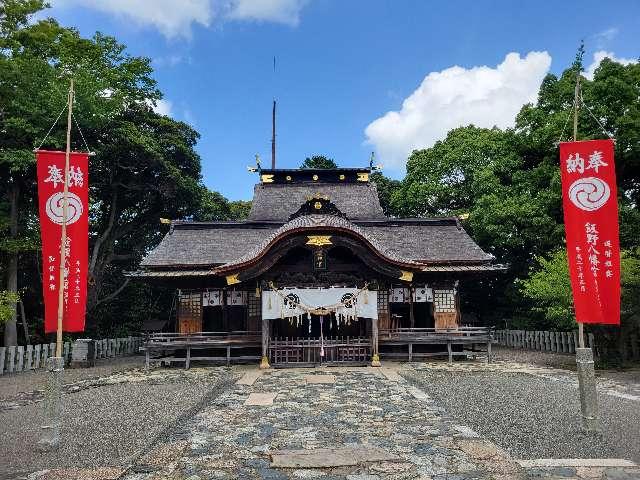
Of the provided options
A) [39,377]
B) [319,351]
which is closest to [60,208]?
[39,377]

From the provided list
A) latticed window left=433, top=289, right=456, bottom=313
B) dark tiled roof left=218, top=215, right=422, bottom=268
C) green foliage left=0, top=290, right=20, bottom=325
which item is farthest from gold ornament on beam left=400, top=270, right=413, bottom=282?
green foliage left=0, top=290, right=20, bottom=325

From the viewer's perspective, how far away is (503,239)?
26609mm

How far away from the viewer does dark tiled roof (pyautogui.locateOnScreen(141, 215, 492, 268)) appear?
754 inches

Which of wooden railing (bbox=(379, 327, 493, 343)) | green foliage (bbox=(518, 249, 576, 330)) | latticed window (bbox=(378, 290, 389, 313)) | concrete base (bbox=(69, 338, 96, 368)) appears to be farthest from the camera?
concrete base (bbox=(69, 338, 96, 368))

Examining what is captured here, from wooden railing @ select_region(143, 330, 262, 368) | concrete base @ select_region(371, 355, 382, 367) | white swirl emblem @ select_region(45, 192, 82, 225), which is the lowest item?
concrete base @ select_region(371, 355, 382, 367)

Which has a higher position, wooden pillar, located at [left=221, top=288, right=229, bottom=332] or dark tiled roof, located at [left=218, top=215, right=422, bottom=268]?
dark tiled roof, located at [left=218, top=215, right=422, bottom=268]

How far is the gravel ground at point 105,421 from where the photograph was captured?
6500 mm

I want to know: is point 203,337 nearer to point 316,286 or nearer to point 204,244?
point 204,244

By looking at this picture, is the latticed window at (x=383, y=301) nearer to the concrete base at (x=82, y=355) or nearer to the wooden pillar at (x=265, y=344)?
the wooden pillar at (x=265, y=344)

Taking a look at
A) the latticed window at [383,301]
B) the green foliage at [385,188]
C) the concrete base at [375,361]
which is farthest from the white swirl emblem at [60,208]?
the green foliage at [385,188]

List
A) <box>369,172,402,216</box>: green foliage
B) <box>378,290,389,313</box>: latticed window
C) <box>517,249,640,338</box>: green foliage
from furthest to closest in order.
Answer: <box>369,172,402,216</box>: green foliage → <box>378,290,389,313</box>: latticed window → <box>517,249,640,338</box>: green foliage

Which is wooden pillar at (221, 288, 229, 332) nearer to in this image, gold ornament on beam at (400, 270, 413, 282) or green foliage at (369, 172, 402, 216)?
gold ornament on beam at (400, 270, 413, 282)

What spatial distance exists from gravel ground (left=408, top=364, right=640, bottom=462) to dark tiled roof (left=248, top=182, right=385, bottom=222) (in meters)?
13.7

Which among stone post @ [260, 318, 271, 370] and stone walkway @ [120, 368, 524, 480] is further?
stone post @ [260, 318, 271, 370]
